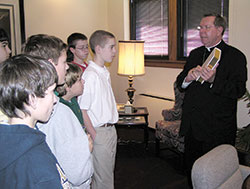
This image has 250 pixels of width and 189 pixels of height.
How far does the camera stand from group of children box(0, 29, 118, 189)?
794 mm

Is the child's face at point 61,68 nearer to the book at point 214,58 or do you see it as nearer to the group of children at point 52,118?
the group of children at point 52,118

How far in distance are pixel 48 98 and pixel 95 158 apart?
1.18 meters

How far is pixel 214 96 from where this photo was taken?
7.02ft

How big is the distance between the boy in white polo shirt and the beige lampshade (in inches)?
71.8

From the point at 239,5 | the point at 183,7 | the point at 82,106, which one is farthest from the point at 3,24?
the point at 239,5

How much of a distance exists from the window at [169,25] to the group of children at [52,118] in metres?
2.36

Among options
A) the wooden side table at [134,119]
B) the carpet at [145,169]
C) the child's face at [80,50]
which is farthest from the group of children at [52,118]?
the wooden side table at [134,119]

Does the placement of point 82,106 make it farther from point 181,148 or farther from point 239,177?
point 181,148

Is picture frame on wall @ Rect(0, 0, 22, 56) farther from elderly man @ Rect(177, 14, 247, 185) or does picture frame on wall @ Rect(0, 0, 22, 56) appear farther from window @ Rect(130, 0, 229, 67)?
elderly man @ Rect(177, 14, 247, 185)

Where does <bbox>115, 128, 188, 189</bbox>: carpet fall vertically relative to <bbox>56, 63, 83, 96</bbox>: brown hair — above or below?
below

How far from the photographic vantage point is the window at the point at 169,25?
3.88 meters

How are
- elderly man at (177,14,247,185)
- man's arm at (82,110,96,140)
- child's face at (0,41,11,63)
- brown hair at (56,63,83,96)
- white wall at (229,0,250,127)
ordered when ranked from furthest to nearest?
white wall at (229,0,250,127)
elderly man at (177,14,247,185)
man's arm at (82,110,96,140)
child's face at (0,41,11,63)
brown hair at (56,63,83,96)

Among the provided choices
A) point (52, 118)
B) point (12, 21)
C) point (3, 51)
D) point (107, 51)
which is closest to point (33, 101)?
point (52, 118)

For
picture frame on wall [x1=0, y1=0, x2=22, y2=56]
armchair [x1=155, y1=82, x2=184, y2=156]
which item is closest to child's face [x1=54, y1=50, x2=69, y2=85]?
armchair [x1=155, y1=82, x2=184, y2=156]
